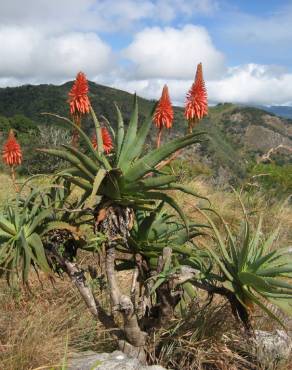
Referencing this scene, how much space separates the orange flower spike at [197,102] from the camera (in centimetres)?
666

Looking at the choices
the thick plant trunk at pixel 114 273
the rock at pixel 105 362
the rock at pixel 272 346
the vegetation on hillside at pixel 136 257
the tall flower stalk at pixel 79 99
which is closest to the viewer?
the vegetation on hillside at pixel 136 257

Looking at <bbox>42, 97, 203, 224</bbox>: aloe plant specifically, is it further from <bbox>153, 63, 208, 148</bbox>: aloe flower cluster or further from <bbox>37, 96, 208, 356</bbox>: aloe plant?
<bbox>153, 63, 208, 148</bbox>: aloe flower cluster

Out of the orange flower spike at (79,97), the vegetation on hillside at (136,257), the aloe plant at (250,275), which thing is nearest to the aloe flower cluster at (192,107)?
the orange flower spike at (79,97)

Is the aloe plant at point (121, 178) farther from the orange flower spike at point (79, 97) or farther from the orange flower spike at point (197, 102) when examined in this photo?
the orange flower spike at point (197, 102)

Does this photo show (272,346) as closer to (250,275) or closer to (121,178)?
(250,275)

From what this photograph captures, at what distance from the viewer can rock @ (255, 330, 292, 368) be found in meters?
3.34

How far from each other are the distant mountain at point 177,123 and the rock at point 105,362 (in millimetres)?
1244

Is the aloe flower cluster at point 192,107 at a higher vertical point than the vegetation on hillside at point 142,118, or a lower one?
higher

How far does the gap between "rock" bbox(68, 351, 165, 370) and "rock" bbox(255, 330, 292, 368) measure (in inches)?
32.4

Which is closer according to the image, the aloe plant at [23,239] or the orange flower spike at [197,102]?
the aloe plant at [23,239]

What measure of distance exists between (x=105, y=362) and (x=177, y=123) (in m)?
88.9

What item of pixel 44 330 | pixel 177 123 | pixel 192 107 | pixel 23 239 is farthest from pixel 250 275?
pixel 177 123

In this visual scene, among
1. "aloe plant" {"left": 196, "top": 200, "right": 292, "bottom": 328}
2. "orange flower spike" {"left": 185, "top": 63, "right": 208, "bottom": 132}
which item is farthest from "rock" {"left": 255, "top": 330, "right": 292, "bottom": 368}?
"orange flower spike" {"left": 185, "top": 63, "right": 208, "bottom": 132}

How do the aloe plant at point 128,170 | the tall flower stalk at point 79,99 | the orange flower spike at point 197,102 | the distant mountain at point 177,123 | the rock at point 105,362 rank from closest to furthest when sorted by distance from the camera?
the aloe plant at point 128,170 → the rock at point 105,362 → the tall flower stalk at point 79,99 → the orange flower spike at point 197,102 → the distant mountain at point 177,123
